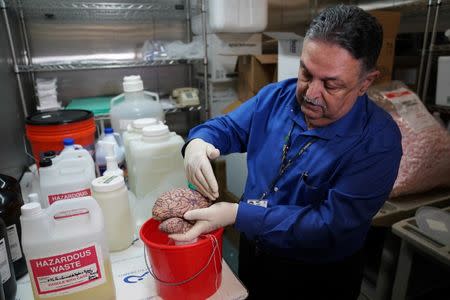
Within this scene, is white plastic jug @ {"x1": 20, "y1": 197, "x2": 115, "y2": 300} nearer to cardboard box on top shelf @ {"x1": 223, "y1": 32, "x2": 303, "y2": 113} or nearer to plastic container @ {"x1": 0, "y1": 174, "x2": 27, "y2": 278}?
plastic container @ {"x1": 0, "y1": 174, "x2": 27, "y2": 278}

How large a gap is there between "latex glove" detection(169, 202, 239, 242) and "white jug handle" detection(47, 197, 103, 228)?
0.18m

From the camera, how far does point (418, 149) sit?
4.80ft

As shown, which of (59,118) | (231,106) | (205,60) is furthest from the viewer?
(231,106)

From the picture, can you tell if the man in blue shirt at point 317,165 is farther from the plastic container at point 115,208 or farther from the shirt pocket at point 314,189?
the plastic container at point 115,208

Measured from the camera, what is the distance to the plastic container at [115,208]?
866 millimetres

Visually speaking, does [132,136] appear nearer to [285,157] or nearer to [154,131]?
[154,131]

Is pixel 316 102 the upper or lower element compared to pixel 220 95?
upper

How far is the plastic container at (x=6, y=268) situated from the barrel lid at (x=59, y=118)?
0.66 metres

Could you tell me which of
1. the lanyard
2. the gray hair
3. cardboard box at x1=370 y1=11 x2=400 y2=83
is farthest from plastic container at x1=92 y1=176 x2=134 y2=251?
cardboard box at x1=370 y1=11 x2=400 y2=83

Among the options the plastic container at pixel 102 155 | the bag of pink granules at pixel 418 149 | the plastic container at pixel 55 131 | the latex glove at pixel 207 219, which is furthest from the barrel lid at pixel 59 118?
the bag of pink granules at pixel 418 149

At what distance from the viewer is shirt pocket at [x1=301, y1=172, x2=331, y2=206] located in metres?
0.87

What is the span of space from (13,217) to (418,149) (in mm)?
1618

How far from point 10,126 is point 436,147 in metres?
2.16


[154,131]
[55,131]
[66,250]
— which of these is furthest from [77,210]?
[55,131]
